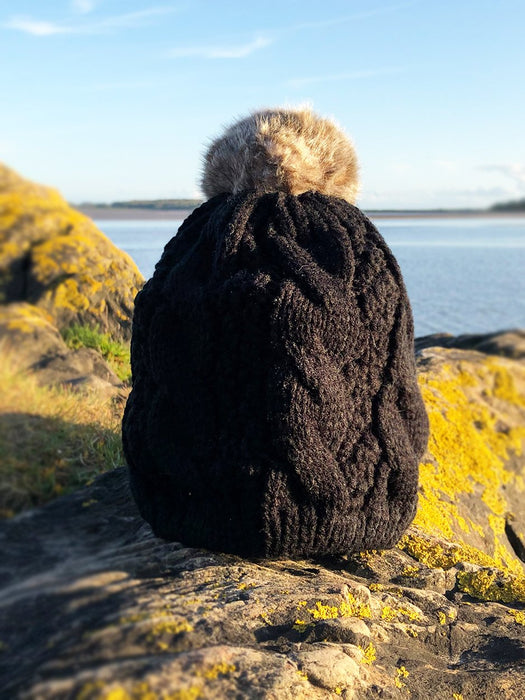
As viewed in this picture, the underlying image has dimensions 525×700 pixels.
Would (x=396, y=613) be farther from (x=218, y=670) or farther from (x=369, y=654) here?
(x=218, y=670)

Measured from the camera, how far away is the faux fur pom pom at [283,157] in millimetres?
2338

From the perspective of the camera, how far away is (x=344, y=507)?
2.20 meters

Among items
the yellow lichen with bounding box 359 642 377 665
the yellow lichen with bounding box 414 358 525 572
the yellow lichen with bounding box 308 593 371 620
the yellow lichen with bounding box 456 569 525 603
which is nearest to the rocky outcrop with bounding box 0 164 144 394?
the yellow lichen with bounding box 308 593 371 620

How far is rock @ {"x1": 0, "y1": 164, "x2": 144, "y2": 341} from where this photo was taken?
107 cm

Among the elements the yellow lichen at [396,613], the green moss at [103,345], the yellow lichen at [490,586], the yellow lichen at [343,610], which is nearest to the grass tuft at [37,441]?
the green moss at [103,345]

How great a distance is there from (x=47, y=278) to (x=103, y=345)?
0.84m

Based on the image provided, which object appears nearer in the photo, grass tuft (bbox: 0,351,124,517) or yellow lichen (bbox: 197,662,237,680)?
grass tuft (bbox: 0,351,124,517)

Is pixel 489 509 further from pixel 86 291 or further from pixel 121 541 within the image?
pixel 86 291

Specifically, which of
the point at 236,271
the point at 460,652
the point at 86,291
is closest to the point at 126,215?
the point at 86,291

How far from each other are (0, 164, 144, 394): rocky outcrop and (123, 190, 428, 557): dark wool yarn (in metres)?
0.38

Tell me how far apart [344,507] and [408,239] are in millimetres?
1652

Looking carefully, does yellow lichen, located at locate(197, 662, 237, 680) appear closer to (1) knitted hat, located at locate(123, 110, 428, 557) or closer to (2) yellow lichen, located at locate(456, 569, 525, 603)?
(1) knitted hat, located at locate(123, 110, 428, 557)

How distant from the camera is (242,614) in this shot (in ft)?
5.82

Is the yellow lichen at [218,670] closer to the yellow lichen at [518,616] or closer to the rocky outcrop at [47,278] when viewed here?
the rocky outcrop at [47,278]
